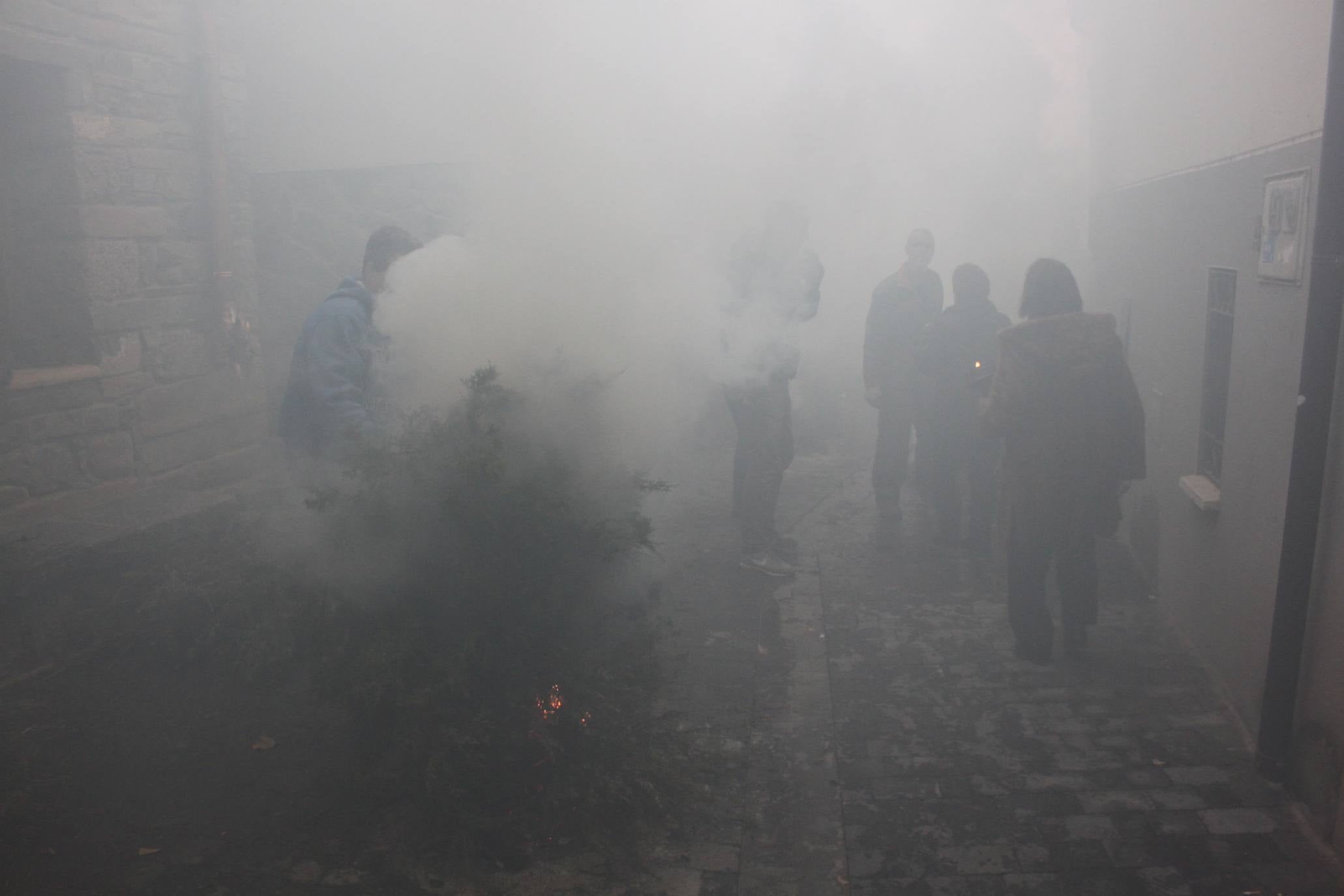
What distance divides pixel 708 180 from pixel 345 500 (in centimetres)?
332

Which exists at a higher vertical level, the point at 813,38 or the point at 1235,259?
the point at 813,38

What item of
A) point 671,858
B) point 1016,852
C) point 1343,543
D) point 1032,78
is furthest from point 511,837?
point 1032,78

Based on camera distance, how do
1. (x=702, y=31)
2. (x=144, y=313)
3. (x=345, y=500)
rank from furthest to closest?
(x=144, y=313) < (x=702, y=31) < (x=345, y=500)

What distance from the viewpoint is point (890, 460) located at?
24.1 ft

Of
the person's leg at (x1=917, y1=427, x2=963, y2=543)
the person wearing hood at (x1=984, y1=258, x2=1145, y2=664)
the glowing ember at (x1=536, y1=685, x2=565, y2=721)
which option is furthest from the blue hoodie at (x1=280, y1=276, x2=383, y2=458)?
the person's leg at (x1=917, y1=427, x2=963, y2=543)

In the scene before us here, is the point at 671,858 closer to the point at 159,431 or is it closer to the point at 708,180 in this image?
the point at 708,180

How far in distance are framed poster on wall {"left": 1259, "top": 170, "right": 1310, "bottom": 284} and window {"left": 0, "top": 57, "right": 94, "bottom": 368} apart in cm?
660

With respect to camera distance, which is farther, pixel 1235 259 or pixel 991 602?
pixel 991 602

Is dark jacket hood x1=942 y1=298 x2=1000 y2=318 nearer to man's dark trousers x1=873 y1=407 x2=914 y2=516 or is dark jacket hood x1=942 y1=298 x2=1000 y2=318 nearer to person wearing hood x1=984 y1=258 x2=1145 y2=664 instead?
man's dark trousers x1=873 y1=407 x2=914 y2=516

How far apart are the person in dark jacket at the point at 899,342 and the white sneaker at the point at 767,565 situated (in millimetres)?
1465

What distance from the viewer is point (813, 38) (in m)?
6.38

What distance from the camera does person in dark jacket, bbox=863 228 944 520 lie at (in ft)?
23.1

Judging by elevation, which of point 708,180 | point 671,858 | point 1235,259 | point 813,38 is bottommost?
point 671,858

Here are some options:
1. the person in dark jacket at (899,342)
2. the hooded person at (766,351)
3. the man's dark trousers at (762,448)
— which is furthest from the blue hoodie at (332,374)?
the person in dark jacket at (899,342)
